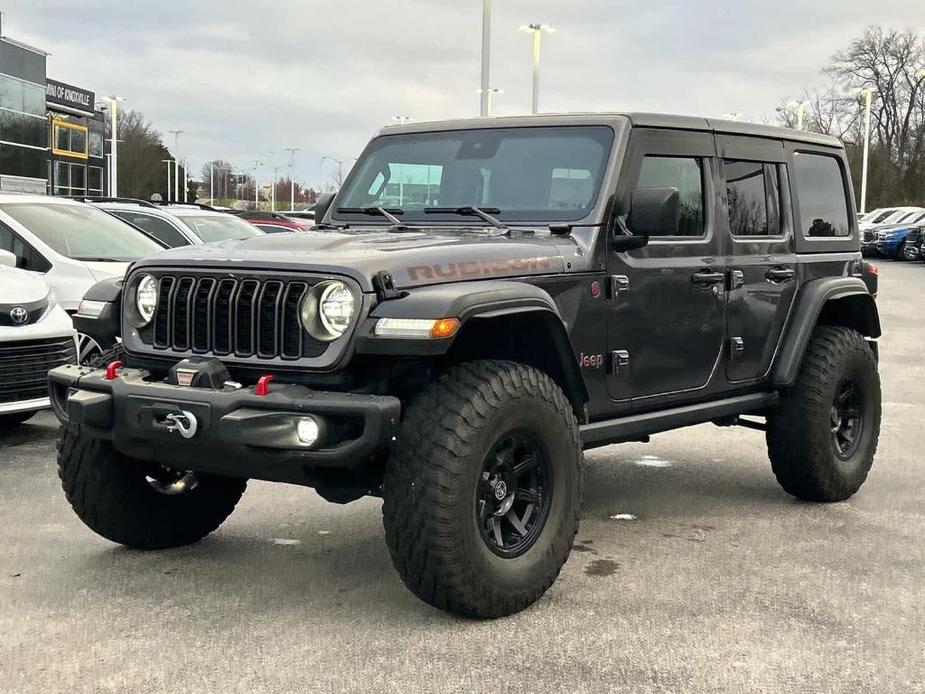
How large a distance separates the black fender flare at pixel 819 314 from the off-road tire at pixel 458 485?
2051mm

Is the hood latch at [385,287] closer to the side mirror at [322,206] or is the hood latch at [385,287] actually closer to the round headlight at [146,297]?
the round headlight at [146,297]

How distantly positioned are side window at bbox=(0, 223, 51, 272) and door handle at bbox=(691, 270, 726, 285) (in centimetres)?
561

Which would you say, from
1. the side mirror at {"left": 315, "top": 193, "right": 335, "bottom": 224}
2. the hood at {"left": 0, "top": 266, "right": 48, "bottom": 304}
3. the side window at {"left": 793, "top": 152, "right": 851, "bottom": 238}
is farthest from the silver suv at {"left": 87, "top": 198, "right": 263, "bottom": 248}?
the side window at {"left": 793, "top": 152, "right": 851, "bottom": 238}

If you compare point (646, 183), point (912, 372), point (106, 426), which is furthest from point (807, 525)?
point (912, 372)

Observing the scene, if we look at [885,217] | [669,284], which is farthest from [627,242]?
[885,217]

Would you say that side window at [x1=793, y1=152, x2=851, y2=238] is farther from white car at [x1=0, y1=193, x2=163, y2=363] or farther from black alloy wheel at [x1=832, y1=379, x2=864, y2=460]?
white car at [x1=0, y1=193, x2=163, y2=363]

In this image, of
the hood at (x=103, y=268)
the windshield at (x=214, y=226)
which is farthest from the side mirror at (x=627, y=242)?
the windshield at (x=214, y=226)

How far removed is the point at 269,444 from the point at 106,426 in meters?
0.75

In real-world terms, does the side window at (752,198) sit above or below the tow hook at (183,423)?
above

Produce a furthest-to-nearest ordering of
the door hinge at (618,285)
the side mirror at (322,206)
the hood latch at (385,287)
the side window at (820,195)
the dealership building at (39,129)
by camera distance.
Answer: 1. the dealership building at (39,129)
2. the side window at (820,195)
3. the side mirror at (322,206)
4. the door hinge at (618,285)
5. the hood latch at (385,287)

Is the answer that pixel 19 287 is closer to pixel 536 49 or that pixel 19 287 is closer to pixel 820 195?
pixel 820 195

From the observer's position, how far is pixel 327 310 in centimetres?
416

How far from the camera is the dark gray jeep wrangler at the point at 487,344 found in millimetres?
4098

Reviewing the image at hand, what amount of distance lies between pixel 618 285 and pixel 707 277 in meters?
0.68
